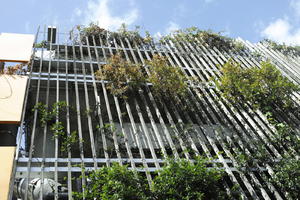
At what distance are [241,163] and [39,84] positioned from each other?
14.4 ft

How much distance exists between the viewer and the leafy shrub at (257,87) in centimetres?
730

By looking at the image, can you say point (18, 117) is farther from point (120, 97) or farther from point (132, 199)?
point (132, 199)

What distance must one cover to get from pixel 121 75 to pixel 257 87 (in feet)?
10.5

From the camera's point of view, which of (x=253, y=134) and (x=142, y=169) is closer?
(x=142, y=169)

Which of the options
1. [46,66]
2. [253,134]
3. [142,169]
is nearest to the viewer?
[142,169]

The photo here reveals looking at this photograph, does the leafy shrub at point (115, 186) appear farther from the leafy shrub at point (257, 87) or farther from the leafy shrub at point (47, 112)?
the leafy shrub at point (257, 87)

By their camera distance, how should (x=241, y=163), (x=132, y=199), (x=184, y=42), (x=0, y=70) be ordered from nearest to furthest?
(x=132, y=199) → (x=241, y=163) → (x=0, y=70) → (x=184, y=42)

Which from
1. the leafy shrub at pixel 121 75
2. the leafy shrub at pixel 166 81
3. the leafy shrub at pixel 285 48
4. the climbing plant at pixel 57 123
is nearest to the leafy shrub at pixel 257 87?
the leafy shrub at pixel 166 81

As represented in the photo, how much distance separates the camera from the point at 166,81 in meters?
7.16

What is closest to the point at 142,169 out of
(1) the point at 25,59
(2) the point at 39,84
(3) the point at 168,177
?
(3) the point at 168,177

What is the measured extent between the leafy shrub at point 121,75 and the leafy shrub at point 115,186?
2506 mm

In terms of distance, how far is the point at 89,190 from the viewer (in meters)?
4.66

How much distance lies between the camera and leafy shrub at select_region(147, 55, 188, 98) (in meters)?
7.09

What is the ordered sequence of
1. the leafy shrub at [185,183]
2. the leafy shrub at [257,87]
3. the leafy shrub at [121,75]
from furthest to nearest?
1. the leafy shrub at [257,87]
2. the leafy shrub at [121,75]
3. the leafy shrub at [185,183]
